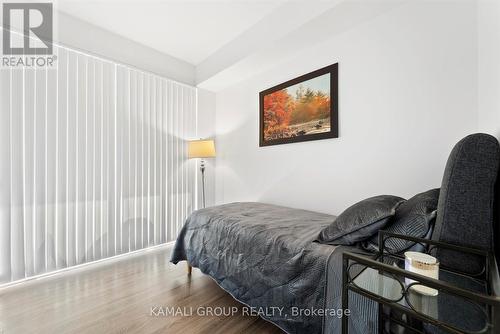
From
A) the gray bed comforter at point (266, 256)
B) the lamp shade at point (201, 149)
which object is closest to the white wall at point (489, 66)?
the gray bed comforter at point (266, 256)

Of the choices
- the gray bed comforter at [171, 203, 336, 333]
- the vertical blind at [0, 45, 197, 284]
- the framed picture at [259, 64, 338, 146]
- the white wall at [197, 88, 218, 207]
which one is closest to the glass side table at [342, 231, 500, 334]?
the gray bed comforter at [171, 203, 336, 333]

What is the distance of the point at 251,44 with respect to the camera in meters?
2.43

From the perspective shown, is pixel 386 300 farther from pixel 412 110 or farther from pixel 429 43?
pixel 429 43

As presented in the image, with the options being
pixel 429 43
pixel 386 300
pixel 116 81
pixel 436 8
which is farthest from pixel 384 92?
pixel 116 81

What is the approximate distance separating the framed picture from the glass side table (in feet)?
4.87

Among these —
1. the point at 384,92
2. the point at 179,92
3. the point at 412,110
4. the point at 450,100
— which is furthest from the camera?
the point at 179,92

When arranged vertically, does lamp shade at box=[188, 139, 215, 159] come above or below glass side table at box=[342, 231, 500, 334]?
above

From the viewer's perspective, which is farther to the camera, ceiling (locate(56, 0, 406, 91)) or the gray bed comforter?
ceiling (locate(56, 0, 406, 91))

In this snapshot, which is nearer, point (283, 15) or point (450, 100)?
point (450, 100)

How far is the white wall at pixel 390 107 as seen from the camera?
1481 mm

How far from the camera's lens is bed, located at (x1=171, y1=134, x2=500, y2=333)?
2.63 feet

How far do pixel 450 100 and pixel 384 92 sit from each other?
0.44m

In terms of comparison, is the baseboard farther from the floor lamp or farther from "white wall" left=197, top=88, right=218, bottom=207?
the floor lamp

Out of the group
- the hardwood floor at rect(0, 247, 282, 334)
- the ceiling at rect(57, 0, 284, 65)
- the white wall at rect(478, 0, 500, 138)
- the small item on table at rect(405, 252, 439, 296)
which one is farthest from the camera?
the ceiling at rect(57, 0, 284, 65)
